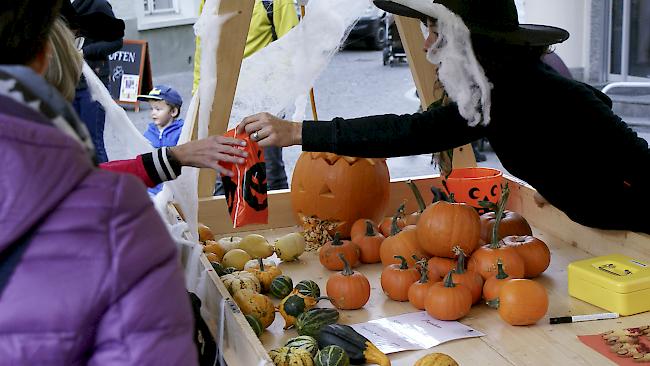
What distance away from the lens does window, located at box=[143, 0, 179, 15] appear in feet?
36.9

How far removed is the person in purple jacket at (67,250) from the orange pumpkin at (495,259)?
1293mm

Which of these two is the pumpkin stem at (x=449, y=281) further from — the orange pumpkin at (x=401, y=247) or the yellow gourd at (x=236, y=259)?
the yellow gourd at (x=236, y=259)

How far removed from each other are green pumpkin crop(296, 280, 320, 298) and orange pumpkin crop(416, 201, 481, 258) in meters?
0.33

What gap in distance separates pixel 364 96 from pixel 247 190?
23.2ft

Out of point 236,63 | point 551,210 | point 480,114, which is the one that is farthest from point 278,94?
point 551,210

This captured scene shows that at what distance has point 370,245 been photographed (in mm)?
2350

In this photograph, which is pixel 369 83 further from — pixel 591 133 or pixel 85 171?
pixel 85 171

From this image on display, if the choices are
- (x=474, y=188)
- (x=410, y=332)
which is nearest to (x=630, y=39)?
(x=474, y=188)

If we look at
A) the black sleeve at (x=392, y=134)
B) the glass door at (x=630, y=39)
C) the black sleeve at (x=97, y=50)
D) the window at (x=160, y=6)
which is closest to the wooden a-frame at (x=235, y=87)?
the black sleeve at (x=392, y=134)

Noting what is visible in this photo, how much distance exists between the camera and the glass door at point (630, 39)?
7.35 m

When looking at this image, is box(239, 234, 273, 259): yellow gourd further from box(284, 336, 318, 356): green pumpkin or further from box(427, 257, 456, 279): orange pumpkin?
box(284, 336, 318, 356): green pumpkin

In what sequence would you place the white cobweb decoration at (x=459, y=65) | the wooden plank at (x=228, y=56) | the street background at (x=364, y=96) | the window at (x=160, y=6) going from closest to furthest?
the white cobweb decoration at (x=459, y=65) → the wooden plank at (x=228, y=56) → the street background at (x=364, y=96) → the window at (x=160, y=6)

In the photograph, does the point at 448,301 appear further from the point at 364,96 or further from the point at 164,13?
the point at 164,13

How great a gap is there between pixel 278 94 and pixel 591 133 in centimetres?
99
